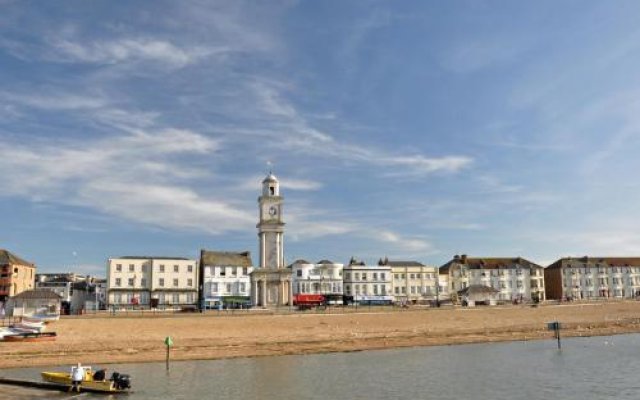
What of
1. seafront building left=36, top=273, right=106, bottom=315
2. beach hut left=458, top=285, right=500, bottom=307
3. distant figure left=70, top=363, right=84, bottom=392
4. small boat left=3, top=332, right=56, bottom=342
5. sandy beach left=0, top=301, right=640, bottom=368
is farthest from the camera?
beach hut left=458, top=285, right=500, bottom=307

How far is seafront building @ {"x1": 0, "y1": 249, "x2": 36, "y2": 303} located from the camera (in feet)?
315

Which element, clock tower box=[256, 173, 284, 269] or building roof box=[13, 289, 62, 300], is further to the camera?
clock tower box=[256, 173, 284, 269]

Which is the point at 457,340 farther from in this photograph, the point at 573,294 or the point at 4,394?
the point at 573,294

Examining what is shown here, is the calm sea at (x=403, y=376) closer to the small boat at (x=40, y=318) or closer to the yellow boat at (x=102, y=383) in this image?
the yellow boat at (x=102, y=383)

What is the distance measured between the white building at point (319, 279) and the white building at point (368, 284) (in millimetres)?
2879

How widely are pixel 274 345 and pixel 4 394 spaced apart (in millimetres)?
25349

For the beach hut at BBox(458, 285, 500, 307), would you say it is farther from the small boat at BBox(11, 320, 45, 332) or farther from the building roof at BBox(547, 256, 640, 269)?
the small boat at BBox(11, 320, 45, 332)

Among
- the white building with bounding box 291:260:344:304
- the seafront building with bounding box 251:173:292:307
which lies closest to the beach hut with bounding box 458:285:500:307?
the white building with bounding box 291:260:344:304

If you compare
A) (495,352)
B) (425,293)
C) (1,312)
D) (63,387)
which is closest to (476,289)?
(425,293)

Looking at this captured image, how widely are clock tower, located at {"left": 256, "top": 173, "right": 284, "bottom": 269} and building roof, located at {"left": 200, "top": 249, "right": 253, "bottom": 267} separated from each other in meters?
14.8

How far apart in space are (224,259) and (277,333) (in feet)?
165

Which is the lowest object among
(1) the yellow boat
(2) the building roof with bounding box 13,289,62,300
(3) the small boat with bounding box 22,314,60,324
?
(1) the yellow boat

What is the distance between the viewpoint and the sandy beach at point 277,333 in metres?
46.0

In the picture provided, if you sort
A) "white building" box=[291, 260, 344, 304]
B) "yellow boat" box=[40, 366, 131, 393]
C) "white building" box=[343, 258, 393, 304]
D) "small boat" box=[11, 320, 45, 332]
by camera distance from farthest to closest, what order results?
"white building" box=[343, 258, 393, 304]
"white building" box=[291, 260, 344, 304]
"small boat" box=[11, 320, 45, 332]
"yellow boat" box=[40, 366, 131, 393]
